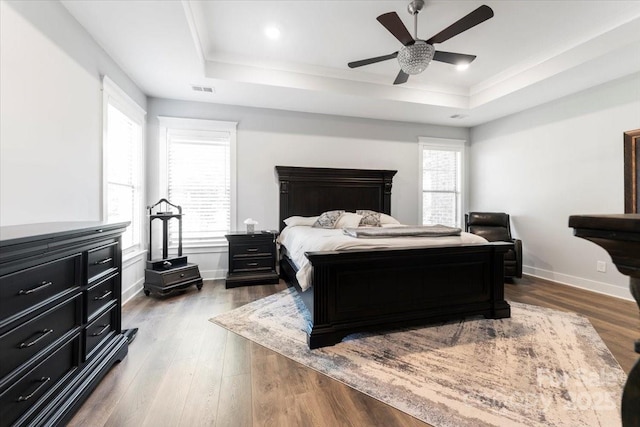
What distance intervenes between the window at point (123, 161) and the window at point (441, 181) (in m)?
4.63

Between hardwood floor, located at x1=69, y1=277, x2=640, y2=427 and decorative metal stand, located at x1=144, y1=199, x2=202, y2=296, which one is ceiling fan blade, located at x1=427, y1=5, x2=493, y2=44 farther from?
decorative metal stand, located at x1=144, y1=199, x2=202, y2=296

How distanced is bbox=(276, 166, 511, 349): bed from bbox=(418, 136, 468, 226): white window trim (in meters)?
2.66

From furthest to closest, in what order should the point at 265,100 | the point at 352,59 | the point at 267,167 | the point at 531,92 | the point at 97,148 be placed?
1. the point at 267,167
2. the point at 265,100
3. the point at 531,92
4. the point at 352,59
5. the point at 97,148

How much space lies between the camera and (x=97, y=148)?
8.73 feet

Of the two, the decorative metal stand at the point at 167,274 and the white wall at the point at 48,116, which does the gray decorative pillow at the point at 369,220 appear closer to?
the decorative metal stand at the point at 167,274

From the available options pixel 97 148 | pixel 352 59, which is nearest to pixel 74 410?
pixel 97 148

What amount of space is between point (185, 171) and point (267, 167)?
1.22 m

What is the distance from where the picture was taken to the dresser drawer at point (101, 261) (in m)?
1.66

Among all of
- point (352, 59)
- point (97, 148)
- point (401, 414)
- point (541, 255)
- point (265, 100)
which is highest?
point (352, 59)

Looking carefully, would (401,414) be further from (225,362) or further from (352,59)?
(352,59)

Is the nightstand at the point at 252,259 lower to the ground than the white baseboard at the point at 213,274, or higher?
higher

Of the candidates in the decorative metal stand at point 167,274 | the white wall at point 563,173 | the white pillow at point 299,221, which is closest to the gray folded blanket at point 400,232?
the white wall at point 563,173

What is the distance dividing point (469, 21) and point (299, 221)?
302cm

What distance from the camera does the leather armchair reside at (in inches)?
153
